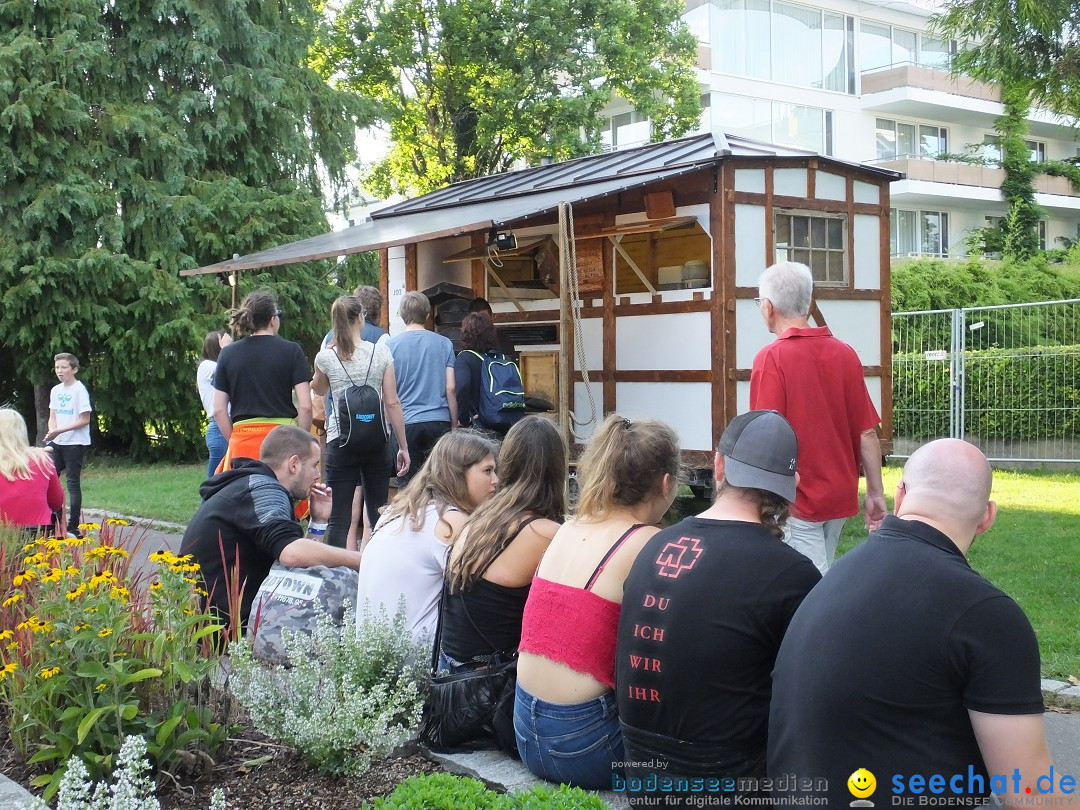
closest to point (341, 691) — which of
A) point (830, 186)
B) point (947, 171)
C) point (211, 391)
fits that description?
point (211, 391)

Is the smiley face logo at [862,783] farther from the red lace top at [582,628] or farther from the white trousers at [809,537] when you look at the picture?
the white trousers at [809,537]

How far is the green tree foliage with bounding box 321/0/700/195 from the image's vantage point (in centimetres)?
2520

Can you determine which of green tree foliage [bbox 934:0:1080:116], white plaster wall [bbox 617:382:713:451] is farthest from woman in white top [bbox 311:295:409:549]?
green tree foliage [bbox 934:0:1080:116]

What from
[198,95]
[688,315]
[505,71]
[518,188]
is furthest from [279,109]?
[688,315]

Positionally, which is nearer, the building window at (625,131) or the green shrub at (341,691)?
the green shrub at (341,691)

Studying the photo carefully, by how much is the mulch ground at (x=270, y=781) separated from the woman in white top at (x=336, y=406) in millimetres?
3091

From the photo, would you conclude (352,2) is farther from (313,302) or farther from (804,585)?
(804,585)

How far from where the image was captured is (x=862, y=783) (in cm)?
234

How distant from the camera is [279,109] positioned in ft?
64.6

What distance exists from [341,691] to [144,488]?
11.9 m

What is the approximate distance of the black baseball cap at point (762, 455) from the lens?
9.89 ft

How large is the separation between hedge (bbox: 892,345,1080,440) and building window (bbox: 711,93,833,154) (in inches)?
646

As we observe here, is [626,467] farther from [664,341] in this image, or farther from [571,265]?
[664,341]

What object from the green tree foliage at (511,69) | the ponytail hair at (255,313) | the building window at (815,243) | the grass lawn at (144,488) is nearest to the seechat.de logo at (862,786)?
the ponytail hair at (255,313)
